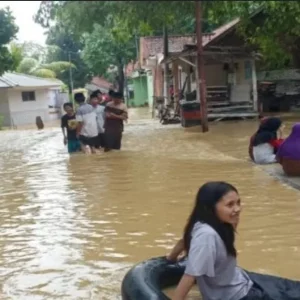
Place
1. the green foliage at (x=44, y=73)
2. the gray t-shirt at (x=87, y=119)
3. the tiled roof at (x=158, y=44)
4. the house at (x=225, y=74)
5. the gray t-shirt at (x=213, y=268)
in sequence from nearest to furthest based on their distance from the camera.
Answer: the gray t-shirt at (x=213, y=268) < the gray t-shirt at (x=87, y=119) < the house at (x=225, y=74) < the tiled roof at (x=158, y=44) < the green foliage at (x=44, y=73)

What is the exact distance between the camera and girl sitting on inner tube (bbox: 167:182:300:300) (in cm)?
379

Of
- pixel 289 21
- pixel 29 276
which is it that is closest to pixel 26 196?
pixel 29 276

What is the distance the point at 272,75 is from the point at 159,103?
528 centimetres

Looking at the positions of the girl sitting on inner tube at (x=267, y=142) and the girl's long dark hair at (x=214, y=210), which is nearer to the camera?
the girl's long dark hair at (x=214, y=210)

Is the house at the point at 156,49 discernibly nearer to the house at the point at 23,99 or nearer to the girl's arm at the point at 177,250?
the house at the point at 23,99

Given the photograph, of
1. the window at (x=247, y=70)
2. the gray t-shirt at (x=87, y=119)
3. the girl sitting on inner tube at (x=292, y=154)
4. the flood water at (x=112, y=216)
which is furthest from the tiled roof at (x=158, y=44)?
the girl sitting on inner tube at (x=292, y=154)

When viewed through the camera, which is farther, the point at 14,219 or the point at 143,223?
the point at 14,219

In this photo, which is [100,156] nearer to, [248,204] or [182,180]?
[182,180]

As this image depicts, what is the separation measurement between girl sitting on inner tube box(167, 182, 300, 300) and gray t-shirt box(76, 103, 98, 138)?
9.59m

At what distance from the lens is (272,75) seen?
1085 inches

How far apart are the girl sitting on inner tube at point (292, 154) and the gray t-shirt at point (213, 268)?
5400 mm

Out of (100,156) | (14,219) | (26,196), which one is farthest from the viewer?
(100,156)

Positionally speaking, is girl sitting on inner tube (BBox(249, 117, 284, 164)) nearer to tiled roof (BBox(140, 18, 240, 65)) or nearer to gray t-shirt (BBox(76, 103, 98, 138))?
gray t-shirt (BBox(76, 103, 98, 138))

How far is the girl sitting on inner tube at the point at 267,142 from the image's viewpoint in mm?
10961
